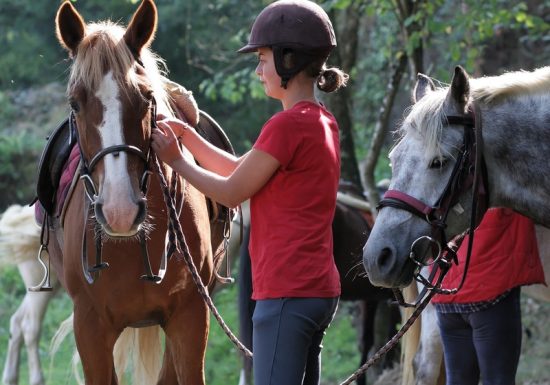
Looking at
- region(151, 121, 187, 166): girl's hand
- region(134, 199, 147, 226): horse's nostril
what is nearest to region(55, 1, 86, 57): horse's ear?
region(151, 121, 187, 166): girl's hand

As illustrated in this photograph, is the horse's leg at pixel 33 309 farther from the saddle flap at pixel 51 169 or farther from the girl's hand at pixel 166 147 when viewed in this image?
the girl's hand at pixel 166 147

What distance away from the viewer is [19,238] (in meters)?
7.44

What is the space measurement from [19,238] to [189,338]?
3744 millimetres

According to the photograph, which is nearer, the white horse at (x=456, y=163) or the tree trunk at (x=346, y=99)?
the white horse at (x=456, y=163)

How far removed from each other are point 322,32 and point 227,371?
20.7 ft

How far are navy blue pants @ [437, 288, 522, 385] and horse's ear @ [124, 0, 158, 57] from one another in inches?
63.9

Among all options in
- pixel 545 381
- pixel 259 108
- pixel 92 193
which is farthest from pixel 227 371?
pixel 92 193

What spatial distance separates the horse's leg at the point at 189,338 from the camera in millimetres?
4031

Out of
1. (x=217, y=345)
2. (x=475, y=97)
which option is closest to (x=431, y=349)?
(x=475, y=97)

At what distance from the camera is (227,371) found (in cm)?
910

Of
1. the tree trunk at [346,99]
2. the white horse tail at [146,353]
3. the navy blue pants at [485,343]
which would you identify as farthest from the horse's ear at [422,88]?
the tree trunk at [346,99]

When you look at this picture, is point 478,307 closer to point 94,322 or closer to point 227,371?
point 94,322

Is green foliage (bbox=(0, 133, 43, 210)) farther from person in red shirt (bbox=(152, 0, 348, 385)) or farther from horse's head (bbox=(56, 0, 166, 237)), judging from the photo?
person in red shirt (bbox=(152, 0, 348, 385))

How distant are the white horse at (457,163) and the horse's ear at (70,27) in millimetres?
1245
